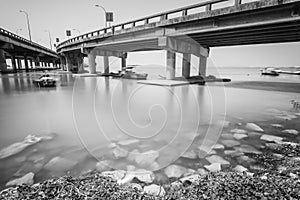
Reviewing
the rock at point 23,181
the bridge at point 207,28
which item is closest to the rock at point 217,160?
the rock at point 23,181

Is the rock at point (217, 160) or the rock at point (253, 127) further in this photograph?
the rock at point (253, 127)

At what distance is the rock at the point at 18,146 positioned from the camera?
13.0 ft

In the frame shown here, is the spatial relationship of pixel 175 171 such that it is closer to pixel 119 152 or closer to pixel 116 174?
pixel 116 174

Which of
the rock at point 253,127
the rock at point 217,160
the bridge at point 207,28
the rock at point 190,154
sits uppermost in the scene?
the bridge at point 207,28

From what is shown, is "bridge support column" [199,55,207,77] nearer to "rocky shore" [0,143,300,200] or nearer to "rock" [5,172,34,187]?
"rocky shore" [0,143,300,200]

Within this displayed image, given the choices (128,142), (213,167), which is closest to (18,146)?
(128,142)

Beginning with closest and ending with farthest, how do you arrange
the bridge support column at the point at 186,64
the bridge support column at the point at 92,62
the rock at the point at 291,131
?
the rock at the point at 291,131
the bridge support column at the point at 186,64
the bridge support column at the point at 92,62

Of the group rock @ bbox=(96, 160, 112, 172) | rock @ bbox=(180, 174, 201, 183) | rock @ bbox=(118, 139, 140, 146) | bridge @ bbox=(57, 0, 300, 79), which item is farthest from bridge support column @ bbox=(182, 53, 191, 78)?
rock @ bbox=(180, 174, 201, 183)

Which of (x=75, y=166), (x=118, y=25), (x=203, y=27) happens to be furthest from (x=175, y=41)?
(x=75, y=166)

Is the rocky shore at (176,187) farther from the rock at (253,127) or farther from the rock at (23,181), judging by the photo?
the rock at (253,127)

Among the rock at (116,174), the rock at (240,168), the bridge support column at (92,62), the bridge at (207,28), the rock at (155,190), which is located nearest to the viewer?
the rock at (155,190)

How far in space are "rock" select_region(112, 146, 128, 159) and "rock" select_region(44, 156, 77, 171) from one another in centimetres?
93

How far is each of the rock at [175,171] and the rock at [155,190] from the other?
46 centimetres

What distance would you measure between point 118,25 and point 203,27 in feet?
43.2
